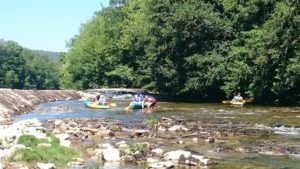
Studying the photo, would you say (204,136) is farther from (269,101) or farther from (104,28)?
(104,28)

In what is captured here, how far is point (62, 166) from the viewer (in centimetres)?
1623

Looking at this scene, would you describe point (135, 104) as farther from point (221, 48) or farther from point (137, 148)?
point (137, 148)

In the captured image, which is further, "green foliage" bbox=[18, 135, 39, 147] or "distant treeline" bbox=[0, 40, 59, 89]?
"distant treeline" bbox=[0, 40, 59, 89]

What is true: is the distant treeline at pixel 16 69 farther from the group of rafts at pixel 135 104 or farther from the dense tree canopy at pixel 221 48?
the group of rafts at pixel 135 104

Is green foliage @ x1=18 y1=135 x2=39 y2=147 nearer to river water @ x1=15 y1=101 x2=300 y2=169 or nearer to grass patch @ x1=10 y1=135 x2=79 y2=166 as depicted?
grass patch @ x1=10 y1=135 x2=79 y2=166

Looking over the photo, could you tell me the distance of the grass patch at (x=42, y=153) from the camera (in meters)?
16.1

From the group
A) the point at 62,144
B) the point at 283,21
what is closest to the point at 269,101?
the point at 283,21

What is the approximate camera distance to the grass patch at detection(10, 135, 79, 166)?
16.1m

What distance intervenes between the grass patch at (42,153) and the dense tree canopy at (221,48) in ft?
96.2

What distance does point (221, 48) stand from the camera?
176 ft

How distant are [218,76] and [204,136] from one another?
27823mm

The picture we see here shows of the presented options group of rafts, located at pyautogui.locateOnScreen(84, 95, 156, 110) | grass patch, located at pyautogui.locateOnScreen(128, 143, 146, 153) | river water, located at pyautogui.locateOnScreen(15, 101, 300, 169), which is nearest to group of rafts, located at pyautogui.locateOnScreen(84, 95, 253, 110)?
group of rafts, located at pyautogui.locateOnScreen(84, 95, 156, 110)

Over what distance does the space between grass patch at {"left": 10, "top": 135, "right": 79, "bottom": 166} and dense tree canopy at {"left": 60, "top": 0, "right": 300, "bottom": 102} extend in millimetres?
29325

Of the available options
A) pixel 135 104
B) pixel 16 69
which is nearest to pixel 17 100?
pixel 135 104
